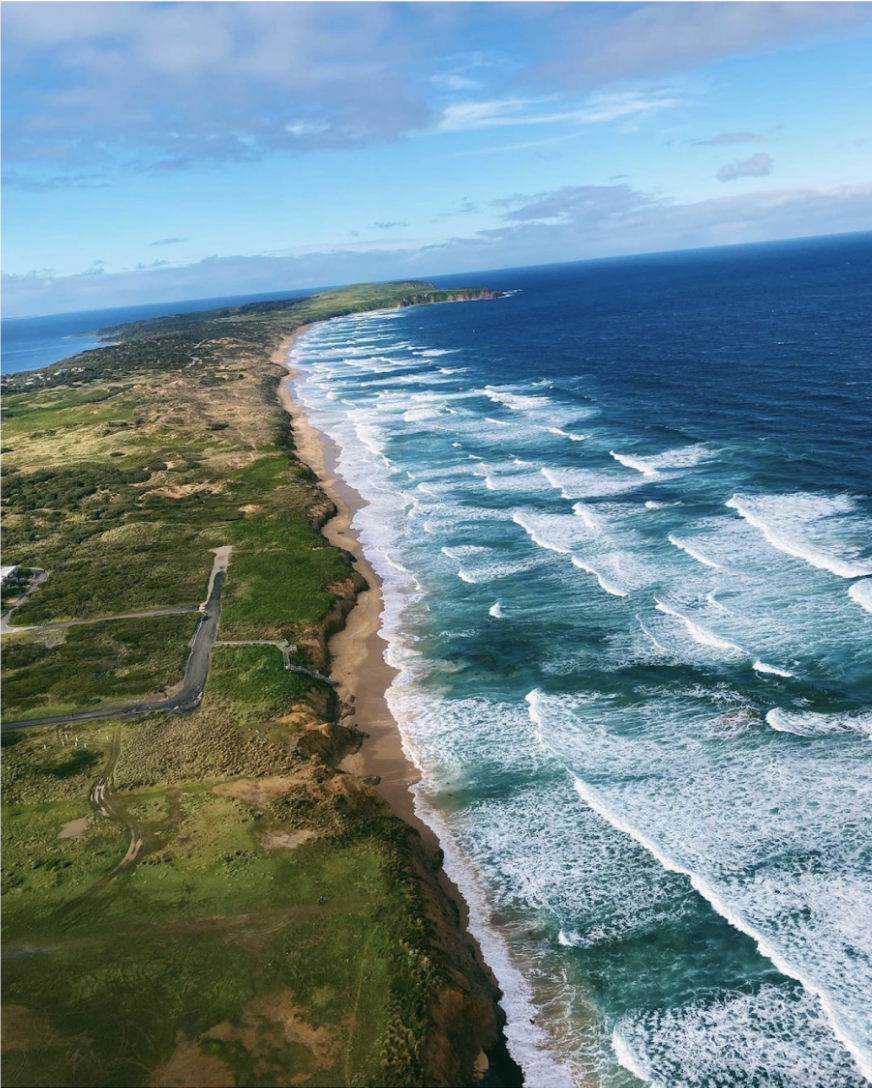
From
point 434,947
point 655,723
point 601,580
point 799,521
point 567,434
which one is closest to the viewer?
point 434,947

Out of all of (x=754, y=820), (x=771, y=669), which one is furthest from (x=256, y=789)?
(x=771, y=669)

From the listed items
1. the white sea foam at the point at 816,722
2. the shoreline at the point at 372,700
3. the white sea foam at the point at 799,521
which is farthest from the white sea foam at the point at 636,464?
the white sea foam at the point at 816,722

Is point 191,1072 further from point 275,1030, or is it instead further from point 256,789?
point 256,789

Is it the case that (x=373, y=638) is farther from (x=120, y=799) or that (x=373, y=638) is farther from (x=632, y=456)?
(x=632, y=456)

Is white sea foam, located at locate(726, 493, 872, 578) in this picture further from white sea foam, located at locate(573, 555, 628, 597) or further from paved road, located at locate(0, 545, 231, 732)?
paved road, located at locate(0, 545, 231, 732)

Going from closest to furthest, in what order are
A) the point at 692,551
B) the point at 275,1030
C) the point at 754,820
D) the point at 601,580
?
the point at 275,1030 < the point at 754,820 < the point at 601,580 < the point at 692,551

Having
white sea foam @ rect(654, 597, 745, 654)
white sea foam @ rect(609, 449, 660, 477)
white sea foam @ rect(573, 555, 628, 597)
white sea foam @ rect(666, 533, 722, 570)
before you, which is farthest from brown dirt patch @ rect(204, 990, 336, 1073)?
white sea foam @ rect(609, 449, 660, 477)

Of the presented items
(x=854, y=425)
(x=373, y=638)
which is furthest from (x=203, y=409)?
(x=854, y=425)

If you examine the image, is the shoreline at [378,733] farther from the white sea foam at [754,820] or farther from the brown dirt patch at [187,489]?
the brown dirt patch at [187,489]
